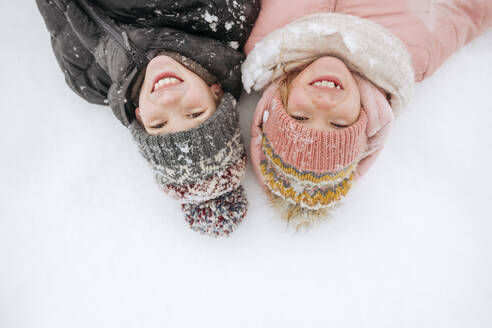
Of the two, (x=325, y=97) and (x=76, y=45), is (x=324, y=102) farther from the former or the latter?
(x=76, y=45)

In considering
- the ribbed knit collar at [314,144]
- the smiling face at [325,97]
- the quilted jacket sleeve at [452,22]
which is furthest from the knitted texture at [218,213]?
the quilted jacket sleeve at [452,22]

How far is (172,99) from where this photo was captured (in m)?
0.93

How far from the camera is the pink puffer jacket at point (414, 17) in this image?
3.59 feet

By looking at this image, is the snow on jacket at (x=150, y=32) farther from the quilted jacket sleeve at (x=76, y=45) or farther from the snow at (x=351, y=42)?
the snow at (x=351, y=42)

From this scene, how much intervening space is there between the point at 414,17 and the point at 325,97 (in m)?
0.49

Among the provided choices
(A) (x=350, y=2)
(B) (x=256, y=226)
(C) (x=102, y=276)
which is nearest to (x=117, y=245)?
(C) (x=102, y=276)

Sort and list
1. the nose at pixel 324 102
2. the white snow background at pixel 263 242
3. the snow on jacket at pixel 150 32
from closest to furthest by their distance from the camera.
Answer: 1. the nose at pixel 324 102
2. the snow on jacket at pixel 150 32
3. the white snow background at pixel 263 242

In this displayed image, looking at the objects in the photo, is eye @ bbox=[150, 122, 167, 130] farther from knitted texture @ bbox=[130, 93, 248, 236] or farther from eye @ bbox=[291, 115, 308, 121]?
eye @ bbox=[291, 115, 308, 121]

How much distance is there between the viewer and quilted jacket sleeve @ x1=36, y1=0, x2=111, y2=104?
112 centimetres

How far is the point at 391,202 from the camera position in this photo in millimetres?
1296

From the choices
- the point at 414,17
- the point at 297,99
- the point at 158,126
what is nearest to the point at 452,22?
the point at 414,17

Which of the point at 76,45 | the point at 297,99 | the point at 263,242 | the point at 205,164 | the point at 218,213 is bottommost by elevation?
the point at 263,242

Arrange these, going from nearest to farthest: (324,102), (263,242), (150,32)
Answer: (324,102), (150,32), (263,242)

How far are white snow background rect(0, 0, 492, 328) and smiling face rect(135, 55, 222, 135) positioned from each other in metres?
0.37
